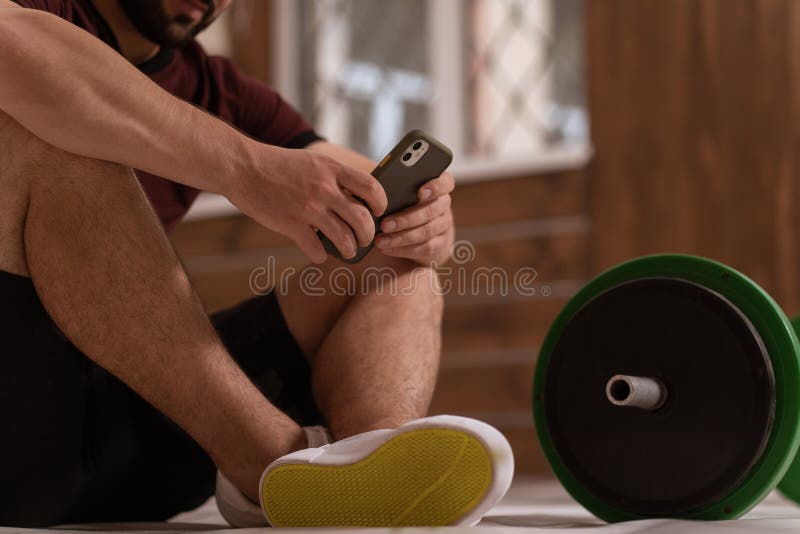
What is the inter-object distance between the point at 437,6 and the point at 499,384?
1.29 metres

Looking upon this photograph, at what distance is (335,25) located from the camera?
335 cm

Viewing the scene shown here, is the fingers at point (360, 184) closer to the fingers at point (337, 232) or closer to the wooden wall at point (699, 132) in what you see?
the fingers at point (337, 232)

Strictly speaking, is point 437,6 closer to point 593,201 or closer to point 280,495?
point 593,201

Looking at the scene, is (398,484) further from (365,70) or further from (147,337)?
(365,70)

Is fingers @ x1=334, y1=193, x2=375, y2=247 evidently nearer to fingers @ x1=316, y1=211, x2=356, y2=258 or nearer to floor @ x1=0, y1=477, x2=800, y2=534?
fingers @ x1=316, y1=211, x2=356, y2=258

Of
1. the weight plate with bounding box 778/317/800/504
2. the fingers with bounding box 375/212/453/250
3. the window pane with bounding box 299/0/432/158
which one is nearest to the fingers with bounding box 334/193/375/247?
the fingers with bounding box 375/212/453/250

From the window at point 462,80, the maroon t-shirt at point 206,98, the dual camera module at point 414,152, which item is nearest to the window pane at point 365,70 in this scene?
the window at point 462,80

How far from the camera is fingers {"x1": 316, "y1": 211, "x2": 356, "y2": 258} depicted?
0.91m

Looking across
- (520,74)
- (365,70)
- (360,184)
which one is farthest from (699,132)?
(360,184)

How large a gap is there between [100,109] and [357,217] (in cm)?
27

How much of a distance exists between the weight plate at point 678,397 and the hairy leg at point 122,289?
329mm

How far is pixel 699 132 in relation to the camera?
2377 millimetres

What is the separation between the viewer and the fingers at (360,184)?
3.01 ft

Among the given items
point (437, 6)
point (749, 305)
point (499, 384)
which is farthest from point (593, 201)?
point (749, 305)
